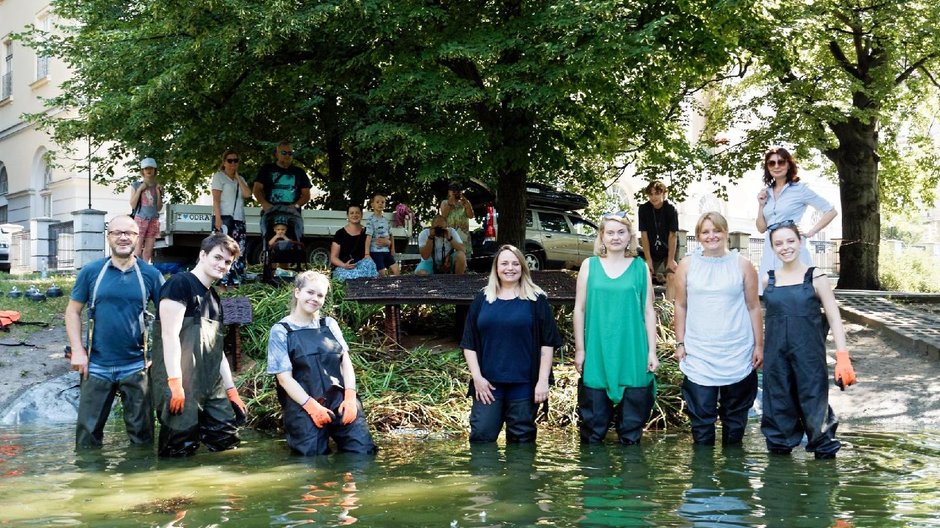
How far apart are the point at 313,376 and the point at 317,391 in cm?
12

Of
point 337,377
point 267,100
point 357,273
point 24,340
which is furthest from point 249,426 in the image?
point 267,100

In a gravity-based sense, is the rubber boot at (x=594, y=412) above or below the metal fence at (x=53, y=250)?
below

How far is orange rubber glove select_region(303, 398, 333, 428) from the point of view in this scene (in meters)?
7.15

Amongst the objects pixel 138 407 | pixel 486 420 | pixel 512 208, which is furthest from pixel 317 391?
pixel 512 208

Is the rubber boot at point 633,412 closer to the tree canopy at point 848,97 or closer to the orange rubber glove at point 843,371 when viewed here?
the orange rubber glove at point 843,371

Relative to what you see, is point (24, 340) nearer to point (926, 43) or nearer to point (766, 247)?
point (766, 247)

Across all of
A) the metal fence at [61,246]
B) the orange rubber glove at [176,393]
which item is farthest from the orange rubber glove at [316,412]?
the metal fence at [61,246]

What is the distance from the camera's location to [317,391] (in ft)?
23.9

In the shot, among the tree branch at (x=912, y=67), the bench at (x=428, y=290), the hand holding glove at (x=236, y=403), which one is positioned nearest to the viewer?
the hand holding glove at (x=236, y=403)

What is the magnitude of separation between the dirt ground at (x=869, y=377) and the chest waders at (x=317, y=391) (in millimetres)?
4294

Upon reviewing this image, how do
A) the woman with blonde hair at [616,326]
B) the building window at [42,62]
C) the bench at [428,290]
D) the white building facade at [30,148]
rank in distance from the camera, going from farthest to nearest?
the building window at [42,62]
the white building facade at [30,148]
the bench at [428,290]
the woman with blonde hair at [616,326]

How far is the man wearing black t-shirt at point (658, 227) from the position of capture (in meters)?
14.3

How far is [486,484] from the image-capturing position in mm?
6266

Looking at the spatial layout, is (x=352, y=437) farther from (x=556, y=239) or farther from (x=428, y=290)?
(x=556, y=239)
